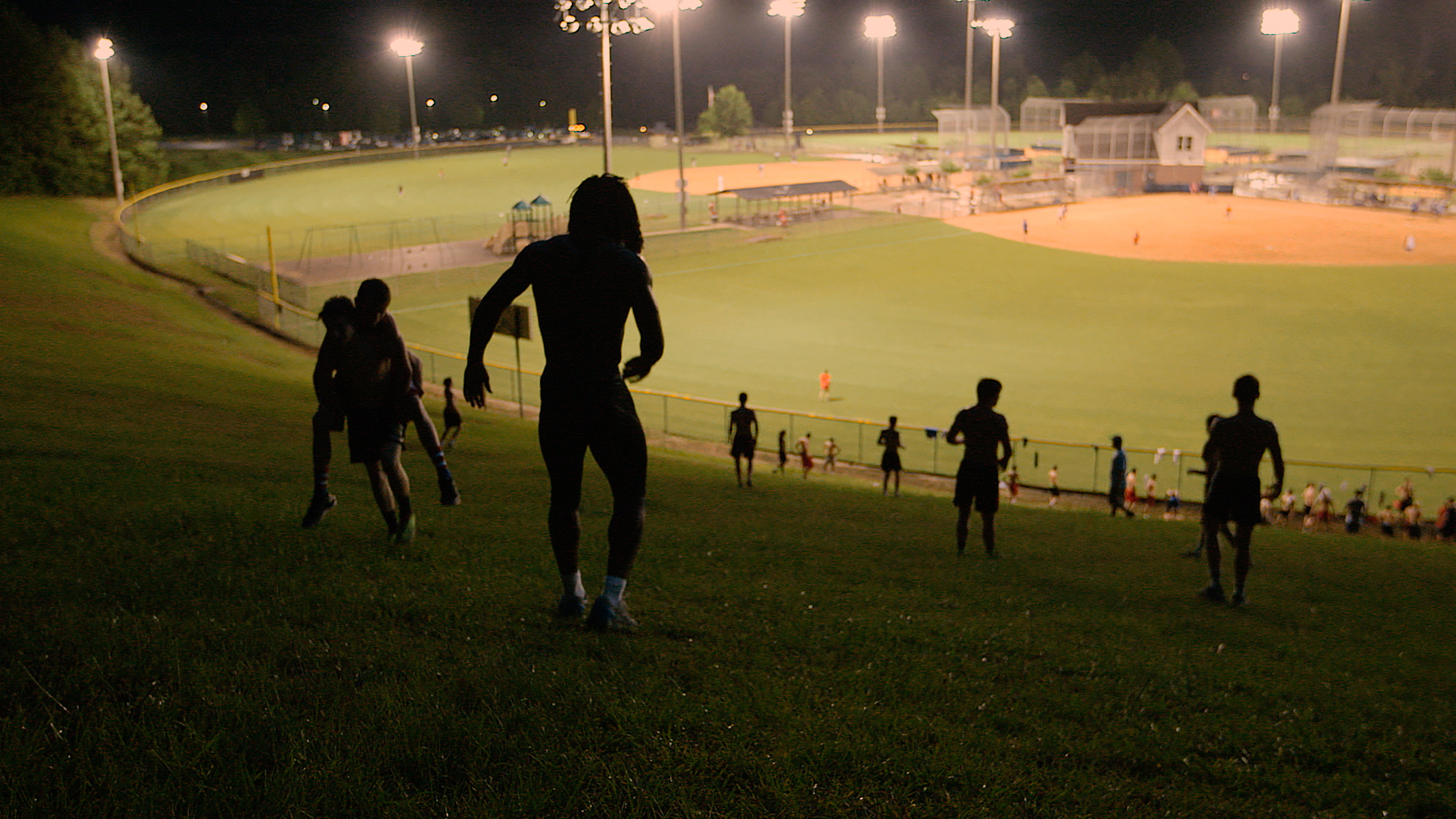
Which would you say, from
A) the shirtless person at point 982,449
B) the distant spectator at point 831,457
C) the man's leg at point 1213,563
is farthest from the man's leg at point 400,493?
the distant spectator at point 831,457

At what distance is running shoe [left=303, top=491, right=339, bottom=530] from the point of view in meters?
7.12

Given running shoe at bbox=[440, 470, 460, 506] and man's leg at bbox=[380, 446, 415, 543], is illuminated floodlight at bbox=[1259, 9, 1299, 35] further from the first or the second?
man's leg at bbox=[380, 446, 415, 543]

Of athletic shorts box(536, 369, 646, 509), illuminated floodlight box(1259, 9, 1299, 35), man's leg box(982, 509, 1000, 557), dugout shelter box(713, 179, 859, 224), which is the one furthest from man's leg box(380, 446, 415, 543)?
illuminated floodlight box(1259, 9, 1299, 35)

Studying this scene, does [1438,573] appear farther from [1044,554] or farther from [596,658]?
[596,658]

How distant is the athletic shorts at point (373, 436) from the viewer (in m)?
6.86

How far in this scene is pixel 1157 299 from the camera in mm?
41906

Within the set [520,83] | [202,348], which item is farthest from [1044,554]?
[520,83]

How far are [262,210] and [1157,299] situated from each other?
186 feet

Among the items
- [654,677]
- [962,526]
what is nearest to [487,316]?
[654,677]

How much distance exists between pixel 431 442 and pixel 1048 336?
104 feet

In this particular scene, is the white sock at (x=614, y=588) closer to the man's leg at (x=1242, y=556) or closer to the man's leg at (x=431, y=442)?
the man's leg at (x=431, y=442)

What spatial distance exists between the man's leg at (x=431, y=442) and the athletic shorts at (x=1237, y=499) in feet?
19.8

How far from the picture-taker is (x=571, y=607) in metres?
5.15

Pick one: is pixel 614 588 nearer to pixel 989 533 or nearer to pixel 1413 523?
pixel 989 533
